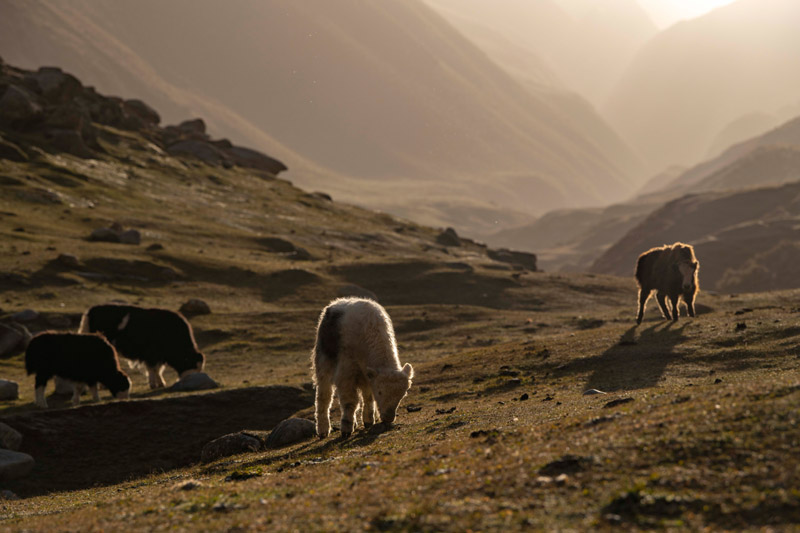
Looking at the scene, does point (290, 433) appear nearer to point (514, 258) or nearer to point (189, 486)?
point (189, 486)

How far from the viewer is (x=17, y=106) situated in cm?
10538

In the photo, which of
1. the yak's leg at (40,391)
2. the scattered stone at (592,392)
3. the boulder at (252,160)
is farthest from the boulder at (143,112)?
the scattered stone at (592,392)

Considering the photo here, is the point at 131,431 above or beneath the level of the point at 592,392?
beneath

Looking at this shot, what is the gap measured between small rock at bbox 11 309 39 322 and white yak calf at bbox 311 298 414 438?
32.3 metres

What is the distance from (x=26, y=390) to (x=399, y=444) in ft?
80.7

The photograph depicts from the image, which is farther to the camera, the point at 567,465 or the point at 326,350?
the point at 326,350

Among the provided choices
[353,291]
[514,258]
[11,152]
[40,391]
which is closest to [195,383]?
[40,391]

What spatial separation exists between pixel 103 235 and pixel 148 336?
40840 mm

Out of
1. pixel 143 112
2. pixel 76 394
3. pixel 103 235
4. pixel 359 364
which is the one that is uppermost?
pixel 143 112

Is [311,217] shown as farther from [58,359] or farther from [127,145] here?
[58,359]

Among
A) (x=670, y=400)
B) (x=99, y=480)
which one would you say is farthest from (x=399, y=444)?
(x=99, y=480)

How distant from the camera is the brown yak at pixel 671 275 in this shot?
3328 cm

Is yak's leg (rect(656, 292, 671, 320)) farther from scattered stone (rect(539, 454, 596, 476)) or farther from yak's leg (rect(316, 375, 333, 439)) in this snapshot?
scattered stone (rect(539, 454, 596, 476))

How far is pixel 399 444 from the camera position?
16.3 metres
